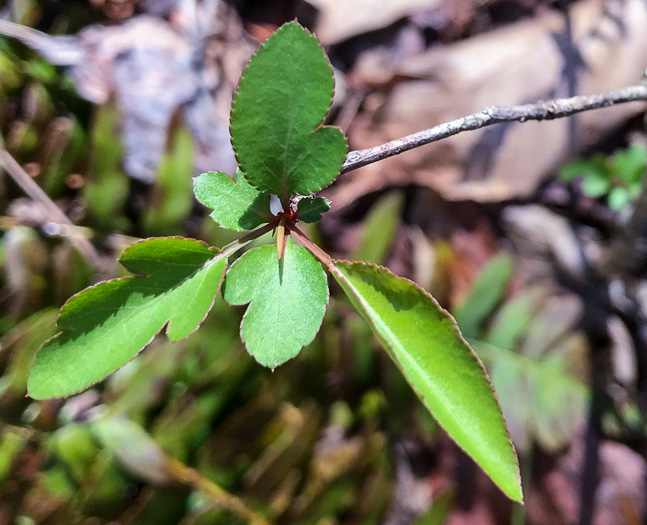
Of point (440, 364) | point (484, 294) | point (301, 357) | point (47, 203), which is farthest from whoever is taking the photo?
point (484, 294)

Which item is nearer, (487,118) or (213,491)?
(487,118)

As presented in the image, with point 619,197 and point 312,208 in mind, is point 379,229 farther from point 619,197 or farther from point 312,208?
point 312,208

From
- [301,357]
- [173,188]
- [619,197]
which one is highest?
[173,188]

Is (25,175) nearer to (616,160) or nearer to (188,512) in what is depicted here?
(188,512)

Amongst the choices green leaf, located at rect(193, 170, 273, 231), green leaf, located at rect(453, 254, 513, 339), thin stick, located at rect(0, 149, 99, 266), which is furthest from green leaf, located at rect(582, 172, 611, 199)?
thin stick, located at rect(0, 149, 99, 266)

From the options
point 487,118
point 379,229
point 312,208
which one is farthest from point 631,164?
point 312,208

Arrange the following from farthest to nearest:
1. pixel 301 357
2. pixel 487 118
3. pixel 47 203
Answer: pixel 301 357 → pixel 47 203 → pixel 487 118

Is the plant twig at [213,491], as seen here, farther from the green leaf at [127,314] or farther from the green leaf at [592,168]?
the green leaf at [592,168]

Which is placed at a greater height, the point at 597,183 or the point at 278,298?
the point at 278,298
